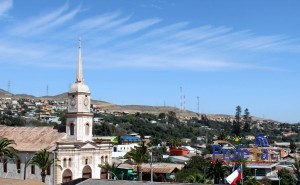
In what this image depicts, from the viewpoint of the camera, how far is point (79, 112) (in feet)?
214

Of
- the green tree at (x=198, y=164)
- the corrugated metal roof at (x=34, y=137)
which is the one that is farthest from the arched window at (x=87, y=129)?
the green tree at (x=198, y=164)

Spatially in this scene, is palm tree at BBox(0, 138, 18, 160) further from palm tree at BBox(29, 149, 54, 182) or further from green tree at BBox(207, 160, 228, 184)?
green tree at BBox(207, 160, 228, 184)

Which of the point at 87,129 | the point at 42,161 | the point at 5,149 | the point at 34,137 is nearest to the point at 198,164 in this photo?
the point at 87,129

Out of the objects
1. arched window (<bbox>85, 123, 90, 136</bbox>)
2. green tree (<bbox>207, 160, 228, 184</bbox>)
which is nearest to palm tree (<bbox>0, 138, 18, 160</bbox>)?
arched window (<bbox>85, 123, 90, 136</bbox>)

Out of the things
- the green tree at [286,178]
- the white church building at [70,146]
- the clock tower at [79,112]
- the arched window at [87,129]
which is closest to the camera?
the white church building at [70,146]

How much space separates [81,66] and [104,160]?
13.2 metres

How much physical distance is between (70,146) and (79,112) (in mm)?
5153

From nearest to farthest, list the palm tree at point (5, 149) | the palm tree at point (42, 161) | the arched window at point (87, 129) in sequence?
the palm tree at point (42, 161)
the palm tree at point (5, 149)
the arched window at point (87, 129)

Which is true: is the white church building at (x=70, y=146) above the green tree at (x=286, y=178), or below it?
above

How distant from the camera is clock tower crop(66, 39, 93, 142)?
6500 cm

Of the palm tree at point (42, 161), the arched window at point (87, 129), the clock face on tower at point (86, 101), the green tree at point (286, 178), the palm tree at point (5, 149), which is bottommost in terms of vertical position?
the green tree at point (286, 178)

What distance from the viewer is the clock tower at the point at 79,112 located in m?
65.0

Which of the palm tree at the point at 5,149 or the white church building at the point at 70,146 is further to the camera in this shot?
the white church building at the point at 70,146

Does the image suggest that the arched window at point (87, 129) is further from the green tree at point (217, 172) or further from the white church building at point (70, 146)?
the green tree at point (217, 172)
